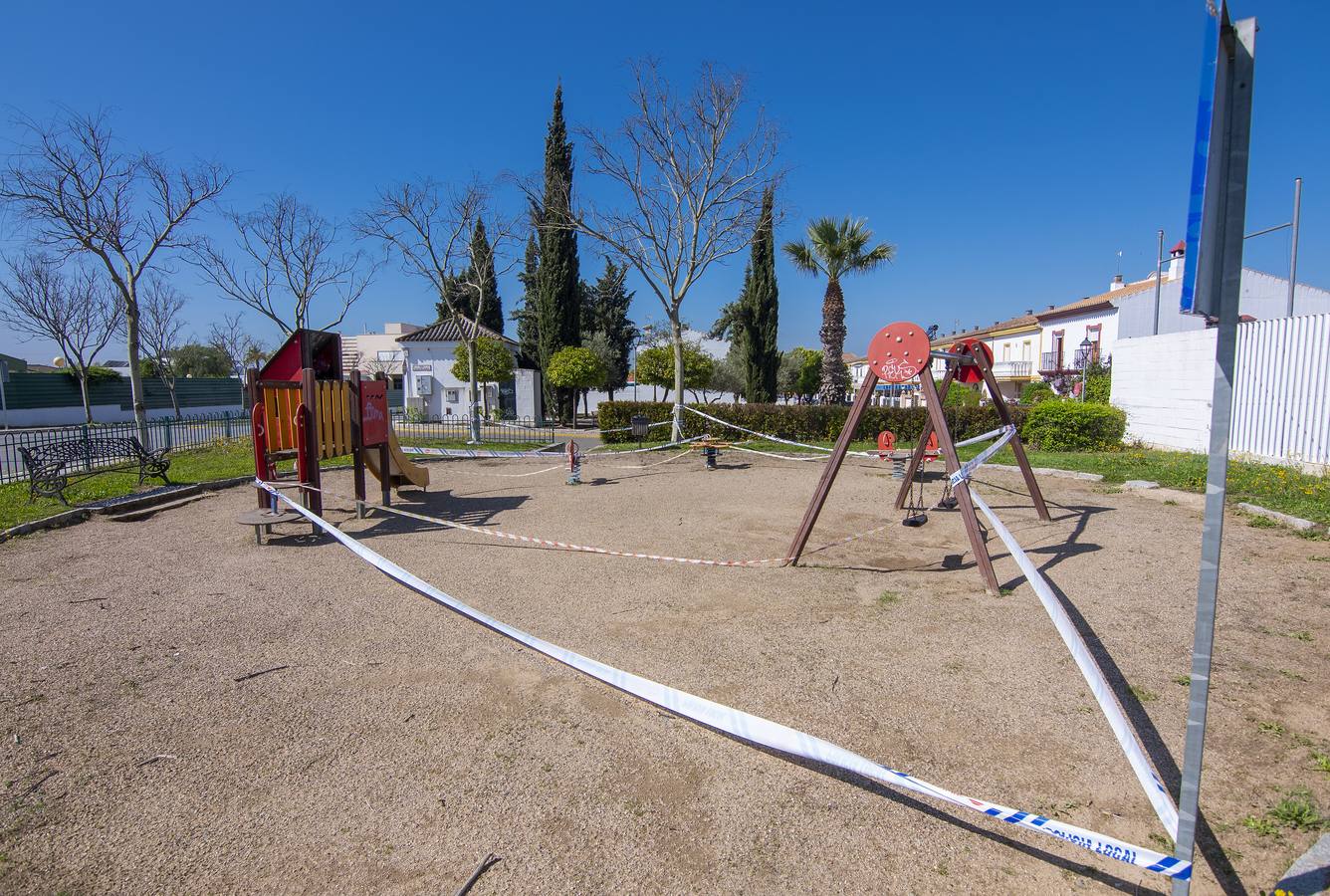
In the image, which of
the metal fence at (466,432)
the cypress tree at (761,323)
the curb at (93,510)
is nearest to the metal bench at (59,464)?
the curb at (93,510)

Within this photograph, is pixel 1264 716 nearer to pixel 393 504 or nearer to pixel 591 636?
pixel 591 636

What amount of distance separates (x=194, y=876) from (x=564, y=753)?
1501mm

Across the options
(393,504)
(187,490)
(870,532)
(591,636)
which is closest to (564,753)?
(591,636)

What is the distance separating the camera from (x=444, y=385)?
113 feet

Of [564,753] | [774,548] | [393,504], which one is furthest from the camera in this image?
[393,504]

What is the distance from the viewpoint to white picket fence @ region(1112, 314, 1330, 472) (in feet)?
35.8

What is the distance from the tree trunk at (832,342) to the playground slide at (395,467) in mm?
16327

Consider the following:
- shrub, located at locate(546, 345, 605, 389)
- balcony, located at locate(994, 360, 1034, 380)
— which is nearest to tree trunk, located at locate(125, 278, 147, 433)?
shrub, located at locate(546, 345, 605, 389)

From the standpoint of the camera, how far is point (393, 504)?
991 cm

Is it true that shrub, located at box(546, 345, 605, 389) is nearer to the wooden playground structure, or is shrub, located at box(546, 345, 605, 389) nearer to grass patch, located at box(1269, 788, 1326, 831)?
the wooden playground structure

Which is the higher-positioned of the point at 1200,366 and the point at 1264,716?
the point at 1200,366

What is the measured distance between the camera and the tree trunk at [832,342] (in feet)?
74.0

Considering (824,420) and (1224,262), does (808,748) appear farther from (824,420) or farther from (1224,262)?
(824,420)

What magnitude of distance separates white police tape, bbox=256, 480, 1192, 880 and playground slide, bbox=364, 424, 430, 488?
5.32 metres
